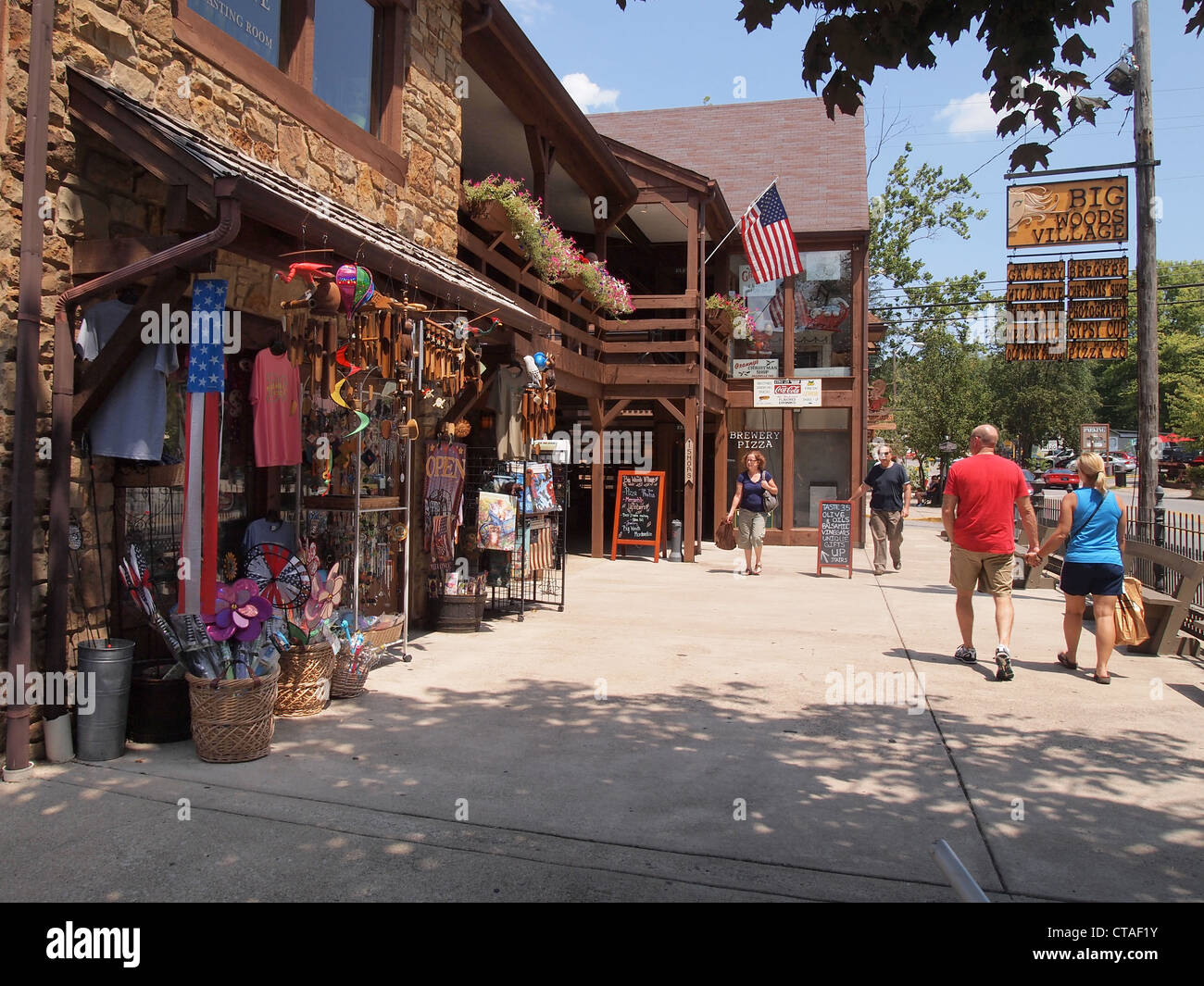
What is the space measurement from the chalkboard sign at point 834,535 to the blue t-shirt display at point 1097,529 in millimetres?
6547

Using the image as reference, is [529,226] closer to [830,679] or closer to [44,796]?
[830,679]

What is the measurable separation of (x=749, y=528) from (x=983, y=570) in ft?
19.5

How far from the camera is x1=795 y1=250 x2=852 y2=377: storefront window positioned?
63.0 ft

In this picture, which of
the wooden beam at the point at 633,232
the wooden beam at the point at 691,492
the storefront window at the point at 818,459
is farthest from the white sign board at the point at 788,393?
the wooden beam at the point at 691,492

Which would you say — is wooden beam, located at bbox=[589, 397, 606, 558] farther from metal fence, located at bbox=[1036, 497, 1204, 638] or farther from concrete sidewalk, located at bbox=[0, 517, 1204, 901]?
concrete sidewalk, located at bbox=[0, 517, 1204, 901]

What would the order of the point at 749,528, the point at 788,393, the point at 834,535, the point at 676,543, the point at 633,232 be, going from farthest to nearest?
the point at 788,393 → the point at 633,232 → the point at 676,543 → the point at 834,535 → the point at 749,528

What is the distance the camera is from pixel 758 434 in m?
19.5

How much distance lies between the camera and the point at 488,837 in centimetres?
391

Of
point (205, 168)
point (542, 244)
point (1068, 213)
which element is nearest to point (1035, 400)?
point (1068, 213)

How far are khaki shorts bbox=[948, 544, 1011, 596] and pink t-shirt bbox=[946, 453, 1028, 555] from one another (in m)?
0.05

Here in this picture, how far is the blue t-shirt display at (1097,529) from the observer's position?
23.2 feet

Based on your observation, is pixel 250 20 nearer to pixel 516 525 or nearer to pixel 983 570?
pixel 516 525

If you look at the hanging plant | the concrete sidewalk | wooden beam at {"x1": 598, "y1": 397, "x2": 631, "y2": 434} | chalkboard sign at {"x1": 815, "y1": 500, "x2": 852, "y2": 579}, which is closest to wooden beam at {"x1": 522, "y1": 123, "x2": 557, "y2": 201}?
the hanging plant

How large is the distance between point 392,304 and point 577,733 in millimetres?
3059
